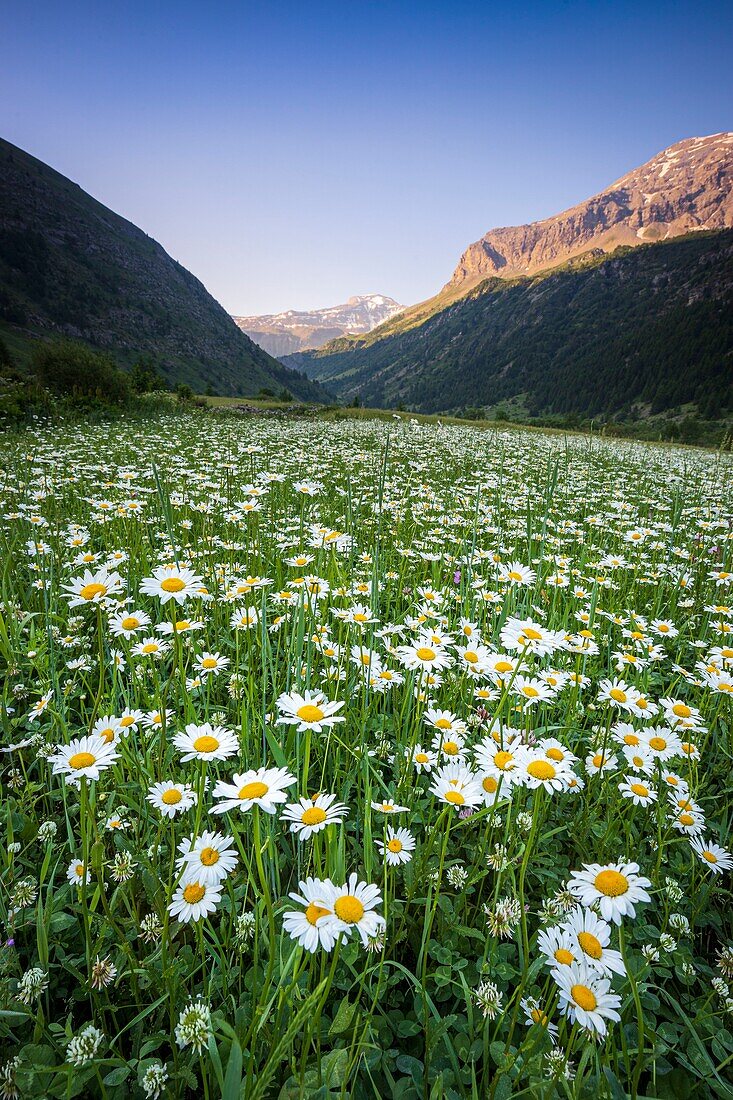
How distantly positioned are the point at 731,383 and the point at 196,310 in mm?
159170

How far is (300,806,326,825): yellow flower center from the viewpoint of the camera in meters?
1.26

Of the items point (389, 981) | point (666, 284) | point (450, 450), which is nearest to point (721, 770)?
point (389, 981)

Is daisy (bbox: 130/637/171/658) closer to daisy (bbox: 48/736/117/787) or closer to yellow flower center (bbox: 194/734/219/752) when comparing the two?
daisy (bbox: 48/736/117/787)

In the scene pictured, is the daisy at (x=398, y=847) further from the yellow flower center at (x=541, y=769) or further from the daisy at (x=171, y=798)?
the daisy at (x=171, y=798)

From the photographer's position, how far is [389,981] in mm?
1479

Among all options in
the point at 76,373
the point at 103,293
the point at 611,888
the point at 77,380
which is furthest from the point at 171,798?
the point at 103,293

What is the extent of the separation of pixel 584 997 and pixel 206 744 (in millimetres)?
1172

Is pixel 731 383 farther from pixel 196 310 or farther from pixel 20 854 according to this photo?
pixel 196 310

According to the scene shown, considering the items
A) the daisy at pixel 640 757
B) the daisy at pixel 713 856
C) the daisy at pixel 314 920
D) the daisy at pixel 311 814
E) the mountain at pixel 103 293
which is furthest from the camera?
the mountain at pixel 103 293

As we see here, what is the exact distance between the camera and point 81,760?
144cm

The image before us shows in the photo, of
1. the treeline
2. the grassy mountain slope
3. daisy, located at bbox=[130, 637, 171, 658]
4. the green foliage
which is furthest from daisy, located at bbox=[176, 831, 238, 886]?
the grassy mountain slope

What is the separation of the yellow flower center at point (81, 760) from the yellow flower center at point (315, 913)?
2.71 feet

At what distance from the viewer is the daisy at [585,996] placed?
1.03 m

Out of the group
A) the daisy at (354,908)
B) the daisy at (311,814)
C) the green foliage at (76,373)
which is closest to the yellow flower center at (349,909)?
the daisy at (354,908)
